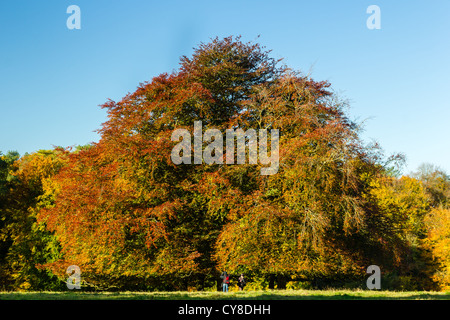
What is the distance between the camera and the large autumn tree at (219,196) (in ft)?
68.1

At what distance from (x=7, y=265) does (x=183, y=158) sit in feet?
87.6

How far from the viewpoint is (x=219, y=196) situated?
21.8m

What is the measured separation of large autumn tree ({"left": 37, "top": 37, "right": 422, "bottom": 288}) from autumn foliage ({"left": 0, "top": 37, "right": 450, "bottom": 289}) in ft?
0.25

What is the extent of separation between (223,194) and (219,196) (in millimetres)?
342

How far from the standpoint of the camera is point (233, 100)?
2669cm

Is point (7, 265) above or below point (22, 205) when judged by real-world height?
below

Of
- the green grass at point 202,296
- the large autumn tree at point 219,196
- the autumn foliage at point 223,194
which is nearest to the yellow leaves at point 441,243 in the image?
the autumn foliage at point 223,194

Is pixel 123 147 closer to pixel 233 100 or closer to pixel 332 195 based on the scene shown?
pixel 233 100

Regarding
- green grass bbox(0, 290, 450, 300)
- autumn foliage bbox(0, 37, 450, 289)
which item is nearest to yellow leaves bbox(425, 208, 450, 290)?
autumn foliage bbox(0, 37, 450, 289)

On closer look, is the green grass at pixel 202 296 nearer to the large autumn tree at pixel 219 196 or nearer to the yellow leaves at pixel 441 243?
the large autumn tree at pixel 219 196

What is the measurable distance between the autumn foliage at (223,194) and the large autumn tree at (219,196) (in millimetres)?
77
